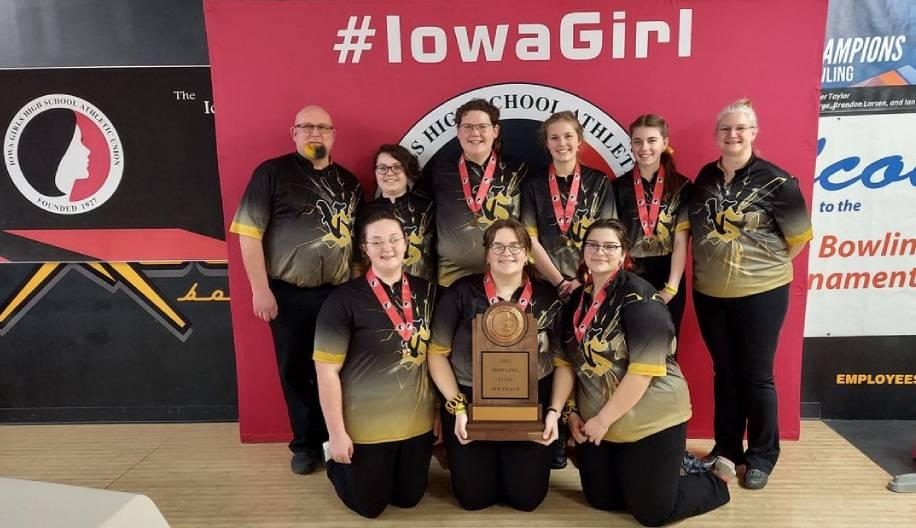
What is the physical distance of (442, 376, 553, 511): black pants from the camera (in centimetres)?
232

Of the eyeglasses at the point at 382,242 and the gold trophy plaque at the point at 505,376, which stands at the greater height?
the eyeglasses at the point at 382,242

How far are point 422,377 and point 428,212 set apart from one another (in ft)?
2.54

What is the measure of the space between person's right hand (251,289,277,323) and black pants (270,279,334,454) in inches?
1.4

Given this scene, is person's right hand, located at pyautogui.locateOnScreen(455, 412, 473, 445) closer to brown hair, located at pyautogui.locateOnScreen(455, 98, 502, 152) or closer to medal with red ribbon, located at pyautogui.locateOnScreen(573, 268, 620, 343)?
medal with red ribbon, located at pyautogui.locateOnScreen(573, 268, 620, 343)

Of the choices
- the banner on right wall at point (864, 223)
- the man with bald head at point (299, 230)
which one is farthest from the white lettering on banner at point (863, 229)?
the man with bald head at point (299, 230)

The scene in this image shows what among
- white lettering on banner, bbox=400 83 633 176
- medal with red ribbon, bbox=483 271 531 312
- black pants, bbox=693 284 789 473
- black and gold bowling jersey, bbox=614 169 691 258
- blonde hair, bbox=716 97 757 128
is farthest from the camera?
white lettering on banner, bbox=400 83 633 176

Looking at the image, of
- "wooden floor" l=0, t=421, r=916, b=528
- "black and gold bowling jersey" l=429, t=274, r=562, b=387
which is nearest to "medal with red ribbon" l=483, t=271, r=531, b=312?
"black and gold bowling jersey" l=429, t=274, r=562, b=387

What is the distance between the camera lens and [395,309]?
2320 mm

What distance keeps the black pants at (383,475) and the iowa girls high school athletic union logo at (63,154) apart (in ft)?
6.76

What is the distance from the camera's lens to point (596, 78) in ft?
9.34

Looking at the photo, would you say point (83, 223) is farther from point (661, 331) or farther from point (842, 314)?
point (842, 314)

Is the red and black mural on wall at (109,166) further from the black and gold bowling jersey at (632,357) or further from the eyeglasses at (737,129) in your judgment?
the eyeglasses at (737,129)

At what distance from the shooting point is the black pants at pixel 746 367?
2.51m

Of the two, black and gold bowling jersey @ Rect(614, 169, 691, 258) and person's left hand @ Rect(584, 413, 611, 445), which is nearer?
person's left hand @ Rect(584, 413, 611, 445)
